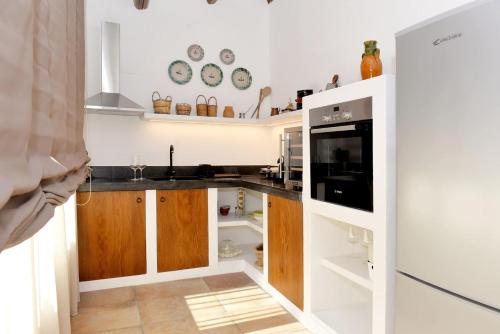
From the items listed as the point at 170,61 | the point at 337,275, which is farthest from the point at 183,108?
the point at 337,275

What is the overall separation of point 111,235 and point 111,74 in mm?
1513

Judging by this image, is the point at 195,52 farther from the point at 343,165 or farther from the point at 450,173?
the point at 450,173

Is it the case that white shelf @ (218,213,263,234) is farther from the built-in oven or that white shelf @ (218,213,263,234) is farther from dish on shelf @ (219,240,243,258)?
the built-in oven

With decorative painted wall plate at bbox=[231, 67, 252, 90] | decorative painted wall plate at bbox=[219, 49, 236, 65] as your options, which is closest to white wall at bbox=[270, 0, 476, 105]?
decorative painted wall plate at bbox=[231, 67, 252, 90]

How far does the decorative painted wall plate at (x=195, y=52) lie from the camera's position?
401cm

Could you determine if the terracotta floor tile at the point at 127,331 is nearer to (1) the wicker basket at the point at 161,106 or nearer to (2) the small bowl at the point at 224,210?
(2) the small bowl at the point at 224,210

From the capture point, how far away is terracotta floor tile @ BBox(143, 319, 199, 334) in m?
2.41

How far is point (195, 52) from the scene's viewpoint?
403 centimetres

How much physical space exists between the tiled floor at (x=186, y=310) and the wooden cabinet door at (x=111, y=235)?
0.61 ft

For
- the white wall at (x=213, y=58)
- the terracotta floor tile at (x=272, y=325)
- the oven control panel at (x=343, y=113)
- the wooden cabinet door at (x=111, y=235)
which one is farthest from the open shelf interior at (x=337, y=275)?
the wooden cabinet door at (x=111, y=235)

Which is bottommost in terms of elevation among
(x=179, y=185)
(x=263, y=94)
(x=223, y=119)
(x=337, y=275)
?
(x=337, y=275)

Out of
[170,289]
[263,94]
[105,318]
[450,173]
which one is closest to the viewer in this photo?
[450,173]

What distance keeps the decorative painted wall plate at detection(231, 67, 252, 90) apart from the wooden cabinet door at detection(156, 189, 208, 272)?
1.45 meters

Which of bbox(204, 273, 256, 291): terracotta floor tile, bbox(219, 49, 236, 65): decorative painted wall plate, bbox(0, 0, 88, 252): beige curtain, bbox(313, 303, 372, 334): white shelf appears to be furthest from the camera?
bbox(219, 49, 236, 65): decorative painted wall plate
